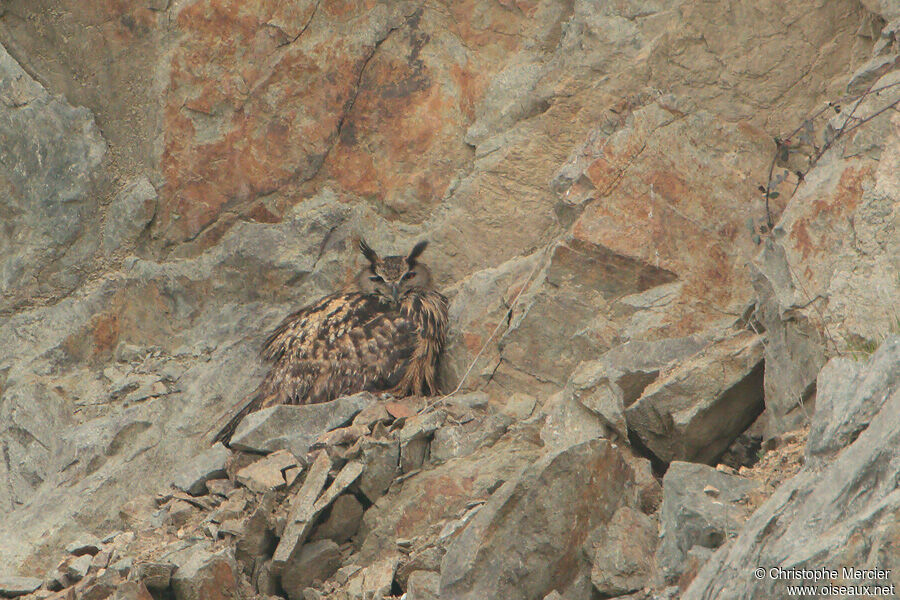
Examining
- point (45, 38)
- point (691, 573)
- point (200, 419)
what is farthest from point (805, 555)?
point (45, 38)

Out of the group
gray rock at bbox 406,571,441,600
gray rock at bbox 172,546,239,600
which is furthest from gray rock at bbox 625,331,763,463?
gray rock at bbox 172,546,239,600

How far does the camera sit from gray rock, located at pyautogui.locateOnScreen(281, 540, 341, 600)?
466 centimetres

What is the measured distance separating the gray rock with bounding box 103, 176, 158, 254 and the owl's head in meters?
1.36

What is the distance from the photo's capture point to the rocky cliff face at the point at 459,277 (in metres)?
4.13

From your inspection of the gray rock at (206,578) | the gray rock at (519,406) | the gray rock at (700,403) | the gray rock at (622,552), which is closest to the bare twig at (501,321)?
the gray rock at (519,406)

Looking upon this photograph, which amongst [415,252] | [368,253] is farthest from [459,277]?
[368,253]

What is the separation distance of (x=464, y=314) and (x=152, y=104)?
7.87ft

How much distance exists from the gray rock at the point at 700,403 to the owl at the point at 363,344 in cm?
205

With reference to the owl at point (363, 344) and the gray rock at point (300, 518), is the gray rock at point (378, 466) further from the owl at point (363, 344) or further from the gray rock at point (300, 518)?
the owl at point (363, 344)

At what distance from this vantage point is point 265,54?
6.66 metres

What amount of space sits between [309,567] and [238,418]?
5.81ft

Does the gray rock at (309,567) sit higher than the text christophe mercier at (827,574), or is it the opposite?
the text christophe mercier at (827,574)

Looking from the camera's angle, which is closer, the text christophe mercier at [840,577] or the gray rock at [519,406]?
the text christophe mercier at [840,577]

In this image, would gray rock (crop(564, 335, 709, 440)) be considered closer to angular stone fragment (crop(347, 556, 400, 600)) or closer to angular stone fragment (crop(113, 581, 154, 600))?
angular stone fragment (crop(347, 556, 400, 600))
